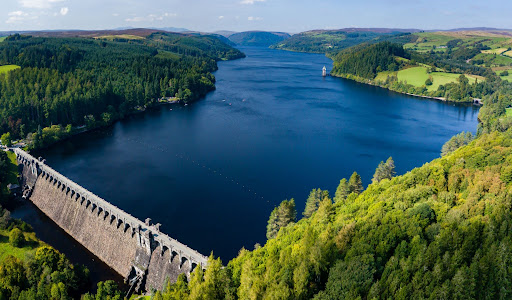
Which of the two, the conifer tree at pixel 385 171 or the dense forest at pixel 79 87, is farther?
the dense forest at pixel 79 87

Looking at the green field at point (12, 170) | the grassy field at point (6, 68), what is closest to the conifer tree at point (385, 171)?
the green field at point (12, 170)

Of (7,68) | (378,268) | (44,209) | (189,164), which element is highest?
(7,68)

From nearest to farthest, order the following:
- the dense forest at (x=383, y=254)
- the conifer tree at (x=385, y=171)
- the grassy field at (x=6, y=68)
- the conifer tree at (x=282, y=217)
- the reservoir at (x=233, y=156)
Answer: the dense forest at (x=383, y=254)
the conifer tree at (x=282, y=217)
the reservoir at (x=233, y=156)
the conifer tree at (x=385, y=171)
the grassy field at (x=6, y=68)

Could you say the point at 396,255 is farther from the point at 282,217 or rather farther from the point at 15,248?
the point at 15,248

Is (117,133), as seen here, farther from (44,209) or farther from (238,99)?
(238,99)

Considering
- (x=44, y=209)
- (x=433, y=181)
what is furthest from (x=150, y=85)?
(x=433, y=181)

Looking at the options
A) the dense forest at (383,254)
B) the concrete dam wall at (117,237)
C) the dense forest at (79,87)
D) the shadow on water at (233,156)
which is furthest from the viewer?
the dense forest at (79,87)

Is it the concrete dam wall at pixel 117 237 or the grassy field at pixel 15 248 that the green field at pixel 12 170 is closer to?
the concrete dam wall at pixel 117 237

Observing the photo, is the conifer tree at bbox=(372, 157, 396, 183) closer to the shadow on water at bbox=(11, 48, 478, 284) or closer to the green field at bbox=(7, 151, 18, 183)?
the shadow on water at bbox=(11, 48, 478, 284)
